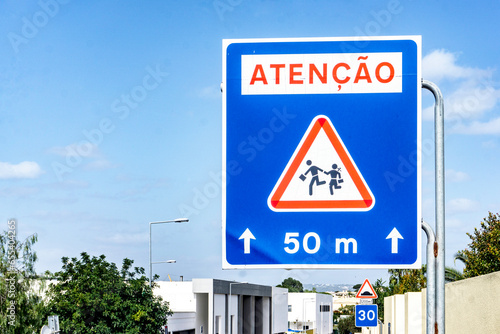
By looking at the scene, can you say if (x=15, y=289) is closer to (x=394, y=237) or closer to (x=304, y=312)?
(x=394, y=237)

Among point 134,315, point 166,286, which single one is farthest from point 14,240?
point 166,286

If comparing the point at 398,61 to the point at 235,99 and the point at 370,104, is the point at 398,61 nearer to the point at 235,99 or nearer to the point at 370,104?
the point at 370,104

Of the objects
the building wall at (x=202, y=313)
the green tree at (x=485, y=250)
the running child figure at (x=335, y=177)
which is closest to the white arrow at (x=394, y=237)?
the running child figure at (x=335, y=177)

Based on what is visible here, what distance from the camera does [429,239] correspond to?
3674mm

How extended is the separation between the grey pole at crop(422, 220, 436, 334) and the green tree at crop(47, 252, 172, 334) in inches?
999

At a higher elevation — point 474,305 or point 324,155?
point 324,155

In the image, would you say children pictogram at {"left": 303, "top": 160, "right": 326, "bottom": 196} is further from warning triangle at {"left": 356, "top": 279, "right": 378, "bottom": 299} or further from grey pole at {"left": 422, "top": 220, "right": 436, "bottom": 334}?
warning triangle at {"left": 356, "top": 279, "right": 378, "bottom": 299}

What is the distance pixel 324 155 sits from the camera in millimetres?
3701

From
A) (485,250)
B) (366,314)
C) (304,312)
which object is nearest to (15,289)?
(366,314)

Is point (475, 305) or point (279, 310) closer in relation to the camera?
point (475, 305)

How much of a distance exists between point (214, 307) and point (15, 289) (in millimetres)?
36283

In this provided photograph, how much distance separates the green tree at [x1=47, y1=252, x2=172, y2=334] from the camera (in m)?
27.9

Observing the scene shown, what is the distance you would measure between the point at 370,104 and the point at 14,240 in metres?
16.9

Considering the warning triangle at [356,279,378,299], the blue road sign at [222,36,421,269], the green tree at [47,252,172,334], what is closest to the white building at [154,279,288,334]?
the green tree at [47,252,172,334]
